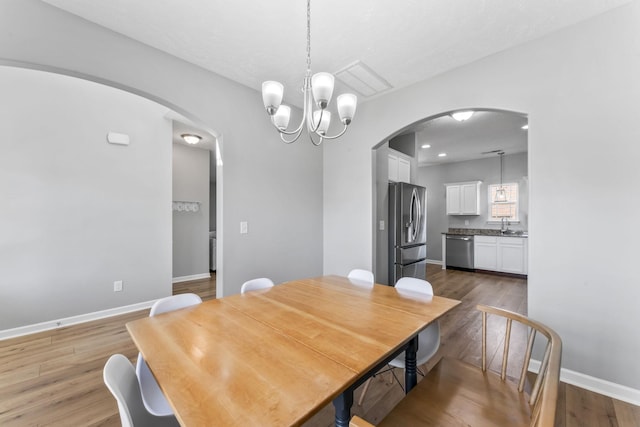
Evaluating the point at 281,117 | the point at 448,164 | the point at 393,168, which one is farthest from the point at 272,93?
the point at 448,164

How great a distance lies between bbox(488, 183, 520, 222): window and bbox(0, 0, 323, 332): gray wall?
5.03m

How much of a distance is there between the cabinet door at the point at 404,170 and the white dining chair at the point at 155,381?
332 centimetres

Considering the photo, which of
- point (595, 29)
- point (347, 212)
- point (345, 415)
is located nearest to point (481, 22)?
point (595, 29)

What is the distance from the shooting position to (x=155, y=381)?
1169mm

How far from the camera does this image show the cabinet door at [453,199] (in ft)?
21.9

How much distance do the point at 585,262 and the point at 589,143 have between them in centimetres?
89

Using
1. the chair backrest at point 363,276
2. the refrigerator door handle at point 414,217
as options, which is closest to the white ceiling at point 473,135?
the refrigerator door handle at point 414,217

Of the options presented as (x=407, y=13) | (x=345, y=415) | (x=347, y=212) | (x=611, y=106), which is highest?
(x=407, y=13)

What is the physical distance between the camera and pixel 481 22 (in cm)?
190

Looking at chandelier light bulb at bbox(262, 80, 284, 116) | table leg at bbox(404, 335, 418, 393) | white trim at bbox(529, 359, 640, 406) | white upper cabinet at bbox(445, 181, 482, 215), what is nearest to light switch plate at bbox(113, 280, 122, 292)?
chandelier light bulb at bbox(262, 80, 284, 116)

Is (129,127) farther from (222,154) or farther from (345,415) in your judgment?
(345,415)

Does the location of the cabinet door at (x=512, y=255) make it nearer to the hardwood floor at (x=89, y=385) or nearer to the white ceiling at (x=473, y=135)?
the white ceiling at (x=473, y=135)

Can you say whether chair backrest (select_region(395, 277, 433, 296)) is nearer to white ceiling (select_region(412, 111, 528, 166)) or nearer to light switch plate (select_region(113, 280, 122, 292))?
white ceiling (select_region(412, 111, 528, 166))

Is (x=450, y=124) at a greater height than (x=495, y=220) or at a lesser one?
greater
